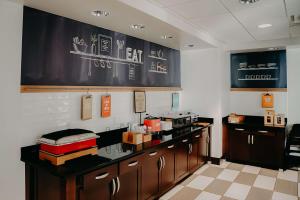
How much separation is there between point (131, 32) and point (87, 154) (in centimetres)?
190

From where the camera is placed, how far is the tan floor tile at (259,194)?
3.26 m

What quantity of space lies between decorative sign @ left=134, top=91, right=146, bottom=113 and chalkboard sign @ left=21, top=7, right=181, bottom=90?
0.54ft

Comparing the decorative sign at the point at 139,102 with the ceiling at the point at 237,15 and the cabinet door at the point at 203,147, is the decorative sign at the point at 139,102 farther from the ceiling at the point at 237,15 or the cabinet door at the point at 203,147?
the ceiling at the point at 237,15

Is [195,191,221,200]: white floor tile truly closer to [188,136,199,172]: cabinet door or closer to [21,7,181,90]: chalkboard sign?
[188,136,199,172]: cabinet door

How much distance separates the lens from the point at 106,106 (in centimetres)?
317

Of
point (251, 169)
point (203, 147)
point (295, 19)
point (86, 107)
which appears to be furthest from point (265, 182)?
point (86, 107)

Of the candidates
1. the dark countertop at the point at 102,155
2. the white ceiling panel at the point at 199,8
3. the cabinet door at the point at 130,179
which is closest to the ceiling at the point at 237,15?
the white ceiling panel at the point at 199,8

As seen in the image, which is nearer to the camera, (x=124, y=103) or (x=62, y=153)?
(x=62, y=153)

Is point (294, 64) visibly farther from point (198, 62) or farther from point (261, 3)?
point (261, 3)

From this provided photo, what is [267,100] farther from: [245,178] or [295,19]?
[295,19]

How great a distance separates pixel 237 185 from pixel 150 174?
1.67m

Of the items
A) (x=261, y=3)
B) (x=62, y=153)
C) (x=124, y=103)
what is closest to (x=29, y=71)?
(x=62, y=153)

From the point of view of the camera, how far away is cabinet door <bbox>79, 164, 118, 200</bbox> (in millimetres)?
2061

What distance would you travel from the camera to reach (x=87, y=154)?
2.36m
